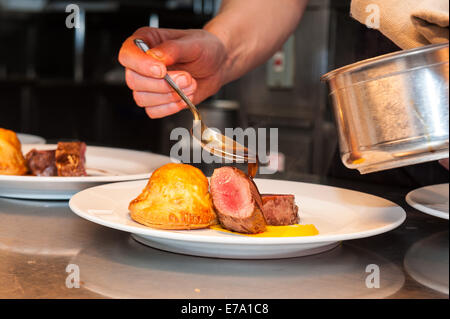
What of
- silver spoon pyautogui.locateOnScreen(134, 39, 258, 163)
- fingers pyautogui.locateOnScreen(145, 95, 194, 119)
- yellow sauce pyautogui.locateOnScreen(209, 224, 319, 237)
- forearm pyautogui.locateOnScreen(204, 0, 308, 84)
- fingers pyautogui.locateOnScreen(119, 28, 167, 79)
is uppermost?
forearm pyautogui.locateOnScreen(204, 0, 308, 84)

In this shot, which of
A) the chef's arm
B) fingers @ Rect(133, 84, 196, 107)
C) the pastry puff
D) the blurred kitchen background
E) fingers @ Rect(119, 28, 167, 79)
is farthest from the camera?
the blurred kitchen background

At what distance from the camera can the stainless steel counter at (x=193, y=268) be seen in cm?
68

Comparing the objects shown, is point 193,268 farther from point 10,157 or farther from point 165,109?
point 165,109

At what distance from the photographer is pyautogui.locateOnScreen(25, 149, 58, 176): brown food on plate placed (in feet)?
4.40

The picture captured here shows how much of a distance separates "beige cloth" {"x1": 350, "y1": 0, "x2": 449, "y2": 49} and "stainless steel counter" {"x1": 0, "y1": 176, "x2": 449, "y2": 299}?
11.8 inches

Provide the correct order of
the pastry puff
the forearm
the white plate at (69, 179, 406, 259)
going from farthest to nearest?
the forearm
the pastry puff
the white plate at (69, 179, 406, 259)

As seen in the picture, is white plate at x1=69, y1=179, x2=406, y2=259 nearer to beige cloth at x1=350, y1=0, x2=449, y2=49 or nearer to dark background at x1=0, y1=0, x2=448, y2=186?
beige cloth at x1=350, y1=0, x2=449, y2=49

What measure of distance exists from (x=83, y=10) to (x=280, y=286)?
4807 millimetres

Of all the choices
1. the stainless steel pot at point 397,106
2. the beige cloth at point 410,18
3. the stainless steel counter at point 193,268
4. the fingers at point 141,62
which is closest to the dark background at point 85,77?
the fingers at point 141,62

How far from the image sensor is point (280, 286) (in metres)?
0.70

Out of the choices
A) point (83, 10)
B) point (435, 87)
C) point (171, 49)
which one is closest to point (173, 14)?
point (83, 10)

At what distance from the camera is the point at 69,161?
1.33 metres

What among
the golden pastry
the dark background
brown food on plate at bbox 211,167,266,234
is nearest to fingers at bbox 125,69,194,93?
the golden pastry

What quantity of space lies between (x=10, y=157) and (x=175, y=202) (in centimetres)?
57
